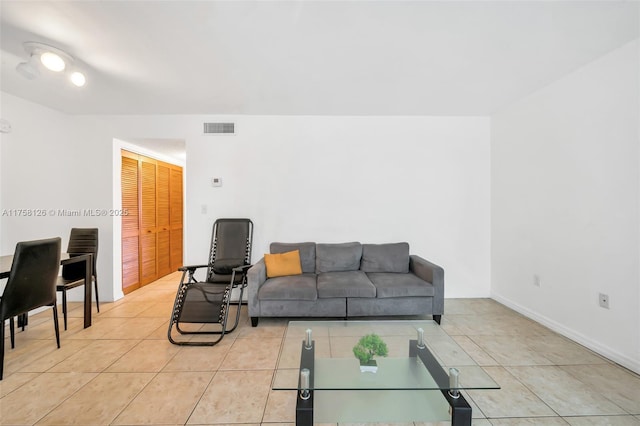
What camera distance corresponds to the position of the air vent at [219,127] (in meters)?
3.65

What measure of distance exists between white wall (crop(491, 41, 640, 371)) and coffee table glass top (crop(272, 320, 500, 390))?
5.13ft

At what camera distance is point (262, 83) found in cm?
274

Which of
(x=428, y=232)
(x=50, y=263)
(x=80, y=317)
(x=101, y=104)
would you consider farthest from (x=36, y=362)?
(x=428, y=232)

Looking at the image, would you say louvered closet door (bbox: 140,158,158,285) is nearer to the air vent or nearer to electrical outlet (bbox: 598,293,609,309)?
the air vent

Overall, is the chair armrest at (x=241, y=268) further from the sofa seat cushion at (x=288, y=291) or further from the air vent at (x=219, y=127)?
the air vent at (x=219, y=127)

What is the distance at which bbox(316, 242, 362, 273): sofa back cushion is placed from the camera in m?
3.36

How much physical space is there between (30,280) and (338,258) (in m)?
2.88

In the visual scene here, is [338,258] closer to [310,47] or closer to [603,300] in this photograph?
[310,47]

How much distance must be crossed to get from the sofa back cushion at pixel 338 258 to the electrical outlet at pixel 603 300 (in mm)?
2256

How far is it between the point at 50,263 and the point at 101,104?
210cm

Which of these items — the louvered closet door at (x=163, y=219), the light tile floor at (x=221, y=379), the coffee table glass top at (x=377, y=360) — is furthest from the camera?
the louvered closet door at (x=163, y=219)

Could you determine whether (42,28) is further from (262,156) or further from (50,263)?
(262,156)

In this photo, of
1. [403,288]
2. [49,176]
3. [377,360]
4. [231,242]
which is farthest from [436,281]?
[49,176]

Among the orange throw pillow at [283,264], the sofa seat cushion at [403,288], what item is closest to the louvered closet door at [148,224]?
the orange throw pillow at [283,264]
